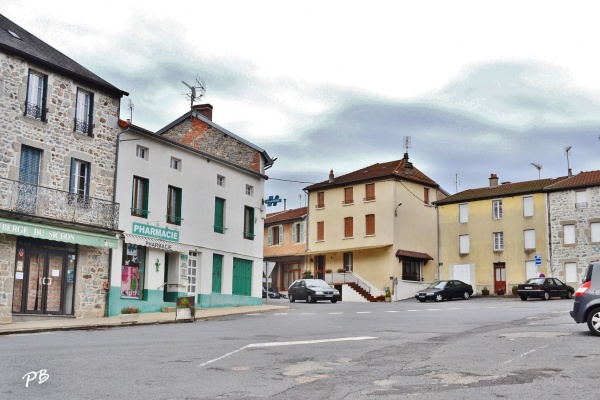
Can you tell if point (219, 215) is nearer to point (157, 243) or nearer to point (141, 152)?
point (157, 243)

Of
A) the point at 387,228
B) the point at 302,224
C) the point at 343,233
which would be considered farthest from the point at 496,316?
the point at 302,224

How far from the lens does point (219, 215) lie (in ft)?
104

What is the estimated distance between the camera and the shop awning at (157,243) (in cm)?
2589

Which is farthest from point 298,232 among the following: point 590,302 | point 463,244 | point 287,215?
point 590,302

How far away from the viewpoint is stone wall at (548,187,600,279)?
4373 centimetres

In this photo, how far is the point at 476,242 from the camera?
163ft

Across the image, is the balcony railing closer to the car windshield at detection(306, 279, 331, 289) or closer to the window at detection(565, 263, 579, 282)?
the car windshield at detection(306, 279, 331, 289)

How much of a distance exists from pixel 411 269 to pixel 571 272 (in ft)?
35.0

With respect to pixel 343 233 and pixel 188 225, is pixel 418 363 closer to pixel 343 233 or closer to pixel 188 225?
pixel 188 225

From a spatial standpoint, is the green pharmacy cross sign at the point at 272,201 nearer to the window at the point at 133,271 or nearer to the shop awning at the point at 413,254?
the window at the point at 133,271

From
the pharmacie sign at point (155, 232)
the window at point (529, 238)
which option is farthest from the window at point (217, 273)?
the window at point (529, 238)

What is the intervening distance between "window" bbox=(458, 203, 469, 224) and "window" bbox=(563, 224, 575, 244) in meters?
7.48

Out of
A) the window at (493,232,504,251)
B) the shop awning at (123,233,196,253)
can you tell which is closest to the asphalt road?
the shop awning at (123,233,196,253)

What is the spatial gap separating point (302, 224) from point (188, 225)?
26.1 meters
